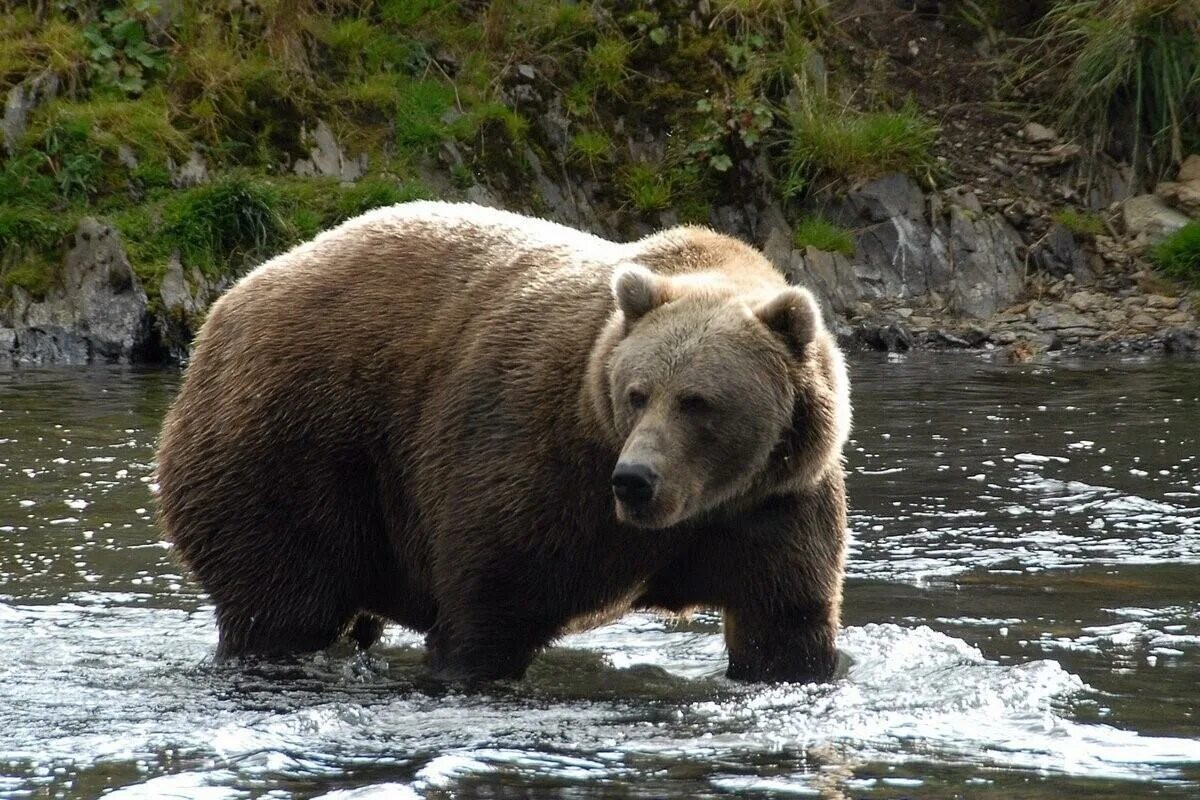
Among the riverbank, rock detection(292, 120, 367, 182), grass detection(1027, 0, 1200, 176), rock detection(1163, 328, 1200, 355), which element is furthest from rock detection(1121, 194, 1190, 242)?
rock detection(292, 120, 367, 182)

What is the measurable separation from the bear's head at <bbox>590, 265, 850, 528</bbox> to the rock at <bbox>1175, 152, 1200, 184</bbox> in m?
13.4

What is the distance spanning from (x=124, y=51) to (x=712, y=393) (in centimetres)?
1358

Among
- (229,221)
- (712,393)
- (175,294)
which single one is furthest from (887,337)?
(712,393)

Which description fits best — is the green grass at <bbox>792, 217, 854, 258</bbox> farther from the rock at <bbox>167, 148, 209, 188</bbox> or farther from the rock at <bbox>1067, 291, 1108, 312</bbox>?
the rock at <bbox>167, 148, 209, 188</bbox>

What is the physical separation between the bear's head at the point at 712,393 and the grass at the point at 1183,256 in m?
12.2

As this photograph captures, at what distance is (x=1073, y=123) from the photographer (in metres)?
19.1

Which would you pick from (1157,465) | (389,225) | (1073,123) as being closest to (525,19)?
(1073,123)

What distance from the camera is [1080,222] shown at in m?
18.2

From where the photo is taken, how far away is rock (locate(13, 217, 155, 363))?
52.0 ft

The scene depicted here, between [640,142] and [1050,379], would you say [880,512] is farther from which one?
[640,142]

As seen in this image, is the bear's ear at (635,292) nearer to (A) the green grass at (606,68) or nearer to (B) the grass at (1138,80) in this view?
(A) the green grass at (606,68)

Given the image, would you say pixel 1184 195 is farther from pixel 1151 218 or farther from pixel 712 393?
pixel 712 393

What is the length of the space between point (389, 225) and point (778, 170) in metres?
11.6

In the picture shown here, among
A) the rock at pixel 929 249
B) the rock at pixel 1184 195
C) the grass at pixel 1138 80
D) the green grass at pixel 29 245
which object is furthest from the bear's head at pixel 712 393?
the grass at pixel 1138 80
